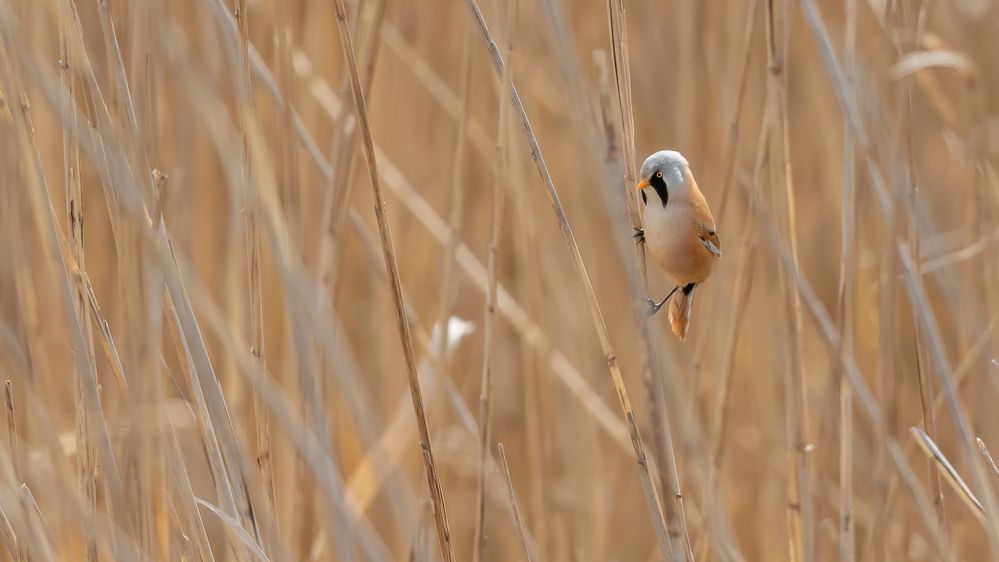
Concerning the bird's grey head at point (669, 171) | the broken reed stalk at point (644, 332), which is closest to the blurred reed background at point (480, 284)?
the broken reed stalk at point (644, 332)

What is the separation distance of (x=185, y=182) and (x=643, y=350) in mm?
1357

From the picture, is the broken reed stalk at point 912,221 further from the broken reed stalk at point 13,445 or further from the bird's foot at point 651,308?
the broken reed stalk at point 13,445

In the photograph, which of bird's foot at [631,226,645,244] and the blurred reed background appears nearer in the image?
the blurred reed background

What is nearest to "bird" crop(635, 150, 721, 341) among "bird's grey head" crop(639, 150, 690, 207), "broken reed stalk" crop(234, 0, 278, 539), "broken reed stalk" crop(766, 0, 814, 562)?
"bird's grey head" crop(639, 150, 690, 207)

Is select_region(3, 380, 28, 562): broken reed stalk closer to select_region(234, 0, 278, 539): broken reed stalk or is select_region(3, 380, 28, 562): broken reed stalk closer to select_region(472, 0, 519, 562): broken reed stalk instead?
select_region(234, 0, 278, 539): broken reed stalk

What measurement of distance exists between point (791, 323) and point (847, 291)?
80 millimetres

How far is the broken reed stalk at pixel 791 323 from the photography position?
3.72 ft

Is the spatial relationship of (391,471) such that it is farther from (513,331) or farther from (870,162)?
Answer: (513,331)

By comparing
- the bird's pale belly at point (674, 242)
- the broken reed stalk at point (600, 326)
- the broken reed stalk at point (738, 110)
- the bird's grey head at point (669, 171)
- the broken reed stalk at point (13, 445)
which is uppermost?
the broken reed stalk at point (738, 110)

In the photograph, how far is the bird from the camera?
1.14 meters

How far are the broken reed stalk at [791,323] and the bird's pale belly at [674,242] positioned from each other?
0.36 feet

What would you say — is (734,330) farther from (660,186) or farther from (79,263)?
(79,263)

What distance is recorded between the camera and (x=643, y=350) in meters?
0.80

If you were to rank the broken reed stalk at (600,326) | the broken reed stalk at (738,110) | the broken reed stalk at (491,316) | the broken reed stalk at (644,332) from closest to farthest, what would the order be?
the broken reed stalk at (644,332)
the broken reed stalk at (600,326)
the broken reed stalk at (491,316)
the broken reed stalk at (738,110)
